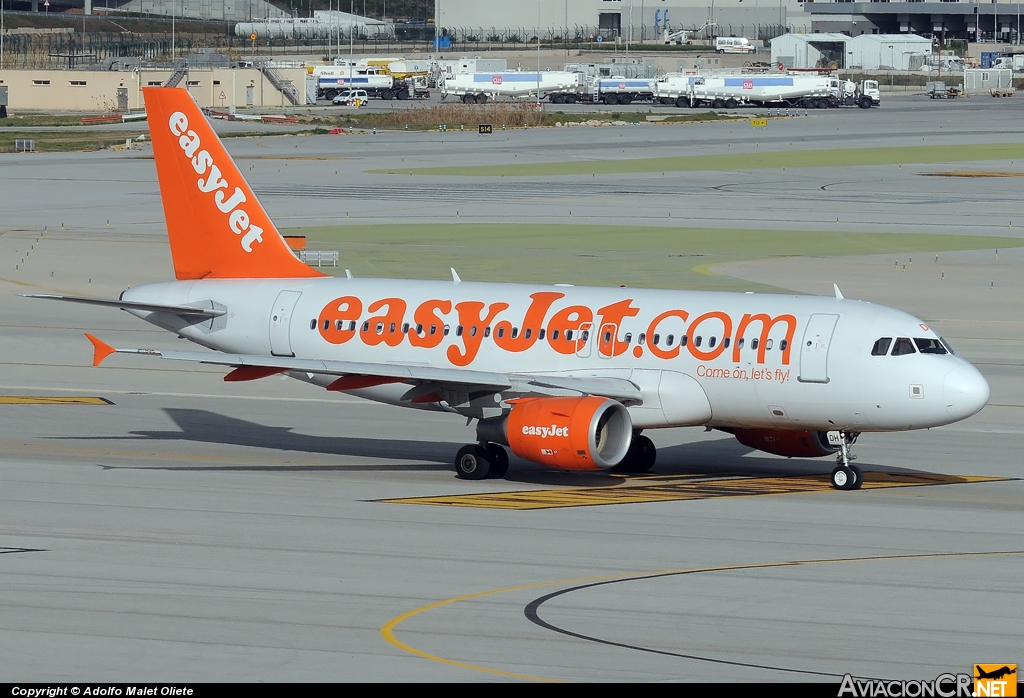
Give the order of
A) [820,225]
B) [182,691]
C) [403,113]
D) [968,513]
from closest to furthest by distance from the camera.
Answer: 1. [182,691]
2. [968,513]
3. [820,225]
4. [403,113]

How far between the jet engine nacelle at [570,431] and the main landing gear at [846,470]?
462 cm

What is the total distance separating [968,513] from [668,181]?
82.1 metres

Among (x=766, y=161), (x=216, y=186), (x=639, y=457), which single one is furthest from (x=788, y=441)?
(x=766, y=161)

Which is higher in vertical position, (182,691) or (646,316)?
(646,316)

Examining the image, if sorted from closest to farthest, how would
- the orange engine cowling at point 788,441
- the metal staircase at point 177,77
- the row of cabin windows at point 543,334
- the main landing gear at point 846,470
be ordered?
the main landing gear at point 846,470 < the row of cabin windows at point 543,334 < the orange engine cowling at point 788,441 < the metal staircase at point 177,77

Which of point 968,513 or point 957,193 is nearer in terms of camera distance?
point 968,513

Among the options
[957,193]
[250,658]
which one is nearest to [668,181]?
[957,193]

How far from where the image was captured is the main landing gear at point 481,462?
35.7 metres

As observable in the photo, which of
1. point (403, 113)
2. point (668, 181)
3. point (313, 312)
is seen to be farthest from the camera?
point (403, 113)

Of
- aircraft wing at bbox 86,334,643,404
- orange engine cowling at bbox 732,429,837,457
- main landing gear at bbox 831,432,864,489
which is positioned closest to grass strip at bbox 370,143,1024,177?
orange engine cowling at bbox 732,429,837,457

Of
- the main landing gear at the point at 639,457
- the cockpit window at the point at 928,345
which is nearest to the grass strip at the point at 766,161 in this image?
the main landing gear at the point at 639,457

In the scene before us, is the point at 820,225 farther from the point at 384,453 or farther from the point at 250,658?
the point at 250,658

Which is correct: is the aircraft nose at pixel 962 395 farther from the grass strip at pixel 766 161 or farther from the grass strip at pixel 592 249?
the grass strip at pixel 766 161

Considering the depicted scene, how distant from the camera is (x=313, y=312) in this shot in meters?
38.6
